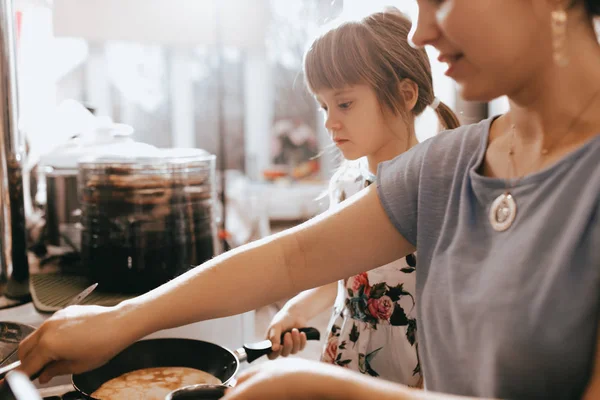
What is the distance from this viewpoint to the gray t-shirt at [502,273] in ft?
1.64

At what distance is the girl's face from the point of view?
1.14 metres

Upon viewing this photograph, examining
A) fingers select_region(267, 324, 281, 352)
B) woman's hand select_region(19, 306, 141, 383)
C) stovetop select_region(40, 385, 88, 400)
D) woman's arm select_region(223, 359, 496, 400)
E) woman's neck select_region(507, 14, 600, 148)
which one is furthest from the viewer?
fingers select_region(267, 324, 281, 352)

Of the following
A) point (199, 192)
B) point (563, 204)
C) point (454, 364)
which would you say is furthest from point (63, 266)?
point (563, 204)

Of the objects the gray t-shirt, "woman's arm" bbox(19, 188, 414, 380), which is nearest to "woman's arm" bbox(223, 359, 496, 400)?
the gray t-shirt

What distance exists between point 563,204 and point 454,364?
0.22m

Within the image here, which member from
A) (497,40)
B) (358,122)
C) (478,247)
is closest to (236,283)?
(478,247)

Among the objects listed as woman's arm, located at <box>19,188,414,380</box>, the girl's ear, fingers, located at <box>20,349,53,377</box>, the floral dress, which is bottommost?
the floral dress

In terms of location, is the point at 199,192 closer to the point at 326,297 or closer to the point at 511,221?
the point at 326,297

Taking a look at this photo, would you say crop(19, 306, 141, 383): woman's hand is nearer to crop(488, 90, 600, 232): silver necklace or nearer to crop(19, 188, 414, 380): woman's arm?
crop(19, 188, 414, 380): woman's arm

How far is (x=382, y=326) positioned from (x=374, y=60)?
21.8 inches

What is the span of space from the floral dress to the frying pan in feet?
0.89

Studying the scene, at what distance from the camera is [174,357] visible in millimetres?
924

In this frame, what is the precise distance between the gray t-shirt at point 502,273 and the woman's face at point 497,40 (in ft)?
0.33

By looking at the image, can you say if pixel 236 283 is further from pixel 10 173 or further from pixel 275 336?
pixel 10 173
